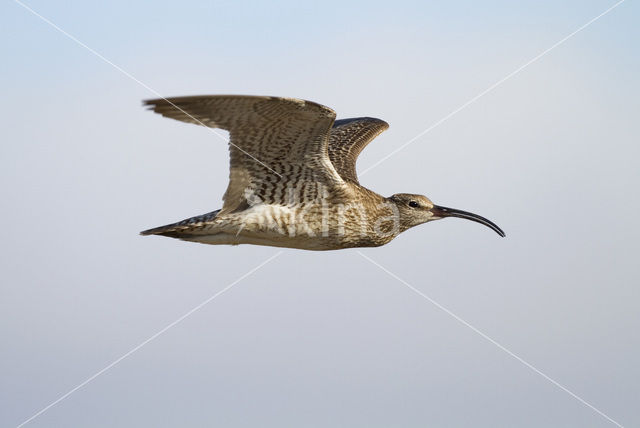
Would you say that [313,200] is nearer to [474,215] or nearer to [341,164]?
[341,164]

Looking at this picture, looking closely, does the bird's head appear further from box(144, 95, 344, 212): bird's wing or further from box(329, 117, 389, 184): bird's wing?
box(144, 95, 344, 212): bird's wing

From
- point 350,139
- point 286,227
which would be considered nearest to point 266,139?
point 286,227

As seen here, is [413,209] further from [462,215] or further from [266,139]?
[266,139]

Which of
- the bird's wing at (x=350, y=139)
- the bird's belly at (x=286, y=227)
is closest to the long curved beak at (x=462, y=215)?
the bird's wing at (x=350, y=139)

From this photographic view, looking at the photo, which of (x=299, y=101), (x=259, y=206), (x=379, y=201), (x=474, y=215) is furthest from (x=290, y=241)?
(x=474, y=215)

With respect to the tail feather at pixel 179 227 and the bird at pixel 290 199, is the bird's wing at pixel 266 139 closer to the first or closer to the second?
the bird at pixel 290 199

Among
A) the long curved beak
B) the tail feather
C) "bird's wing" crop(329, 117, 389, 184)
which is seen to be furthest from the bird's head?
the tail feather
